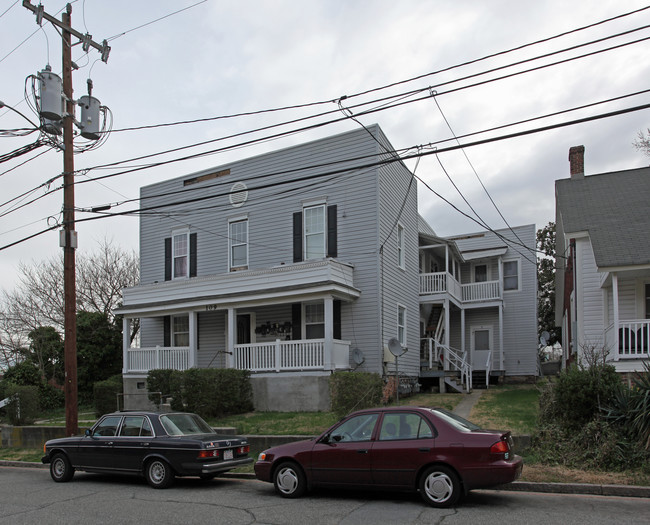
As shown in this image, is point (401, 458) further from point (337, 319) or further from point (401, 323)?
point (401, 323)

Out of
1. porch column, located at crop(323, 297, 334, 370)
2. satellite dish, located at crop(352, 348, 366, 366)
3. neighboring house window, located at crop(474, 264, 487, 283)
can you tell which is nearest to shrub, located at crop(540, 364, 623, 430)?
porch column, located at crop(323, 297, 334, 370)

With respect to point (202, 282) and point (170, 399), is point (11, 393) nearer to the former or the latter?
point (170, 399)

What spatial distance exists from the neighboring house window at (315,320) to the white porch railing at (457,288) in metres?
6.31

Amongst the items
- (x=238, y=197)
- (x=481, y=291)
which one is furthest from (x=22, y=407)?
(x=481, y=291)

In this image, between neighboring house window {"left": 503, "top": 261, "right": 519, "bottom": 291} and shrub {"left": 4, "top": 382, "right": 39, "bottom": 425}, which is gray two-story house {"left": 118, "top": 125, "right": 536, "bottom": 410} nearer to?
shrub {"left": 4, "top": 382, "right": 39, "bottom": 425}

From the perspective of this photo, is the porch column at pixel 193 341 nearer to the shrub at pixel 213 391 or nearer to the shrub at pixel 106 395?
the shrub at pixel 106 395

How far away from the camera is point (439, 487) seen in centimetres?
855

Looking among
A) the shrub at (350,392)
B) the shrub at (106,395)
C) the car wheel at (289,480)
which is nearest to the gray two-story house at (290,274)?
the shrub at (106,395)

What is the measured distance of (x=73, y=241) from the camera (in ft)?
50.5

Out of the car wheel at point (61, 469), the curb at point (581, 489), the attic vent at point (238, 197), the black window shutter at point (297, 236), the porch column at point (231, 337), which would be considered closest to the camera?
the curb at point (581, 489)

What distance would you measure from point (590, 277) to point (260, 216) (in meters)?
11.2

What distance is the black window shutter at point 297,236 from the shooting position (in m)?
21.6

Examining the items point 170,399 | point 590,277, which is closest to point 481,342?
point 590,277

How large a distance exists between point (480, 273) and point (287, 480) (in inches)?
917
